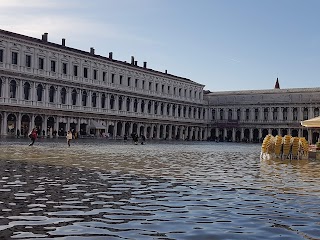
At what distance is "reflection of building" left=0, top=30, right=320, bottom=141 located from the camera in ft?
167

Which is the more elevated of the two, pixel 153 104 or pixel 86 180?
pixel 153 104

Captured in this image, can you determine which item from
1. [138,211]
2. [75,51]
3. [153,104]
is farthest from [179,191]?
[153,104]

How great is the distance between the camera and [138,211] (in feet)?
21.3

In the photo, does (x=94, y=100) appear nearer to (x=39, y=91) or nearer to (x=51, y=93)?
(x=51, y=93)

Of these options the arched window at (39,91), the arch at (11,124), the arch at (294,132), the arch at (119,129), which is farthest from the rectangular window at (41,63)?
the arch at (294,132)

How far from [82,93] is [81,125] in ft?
12.7

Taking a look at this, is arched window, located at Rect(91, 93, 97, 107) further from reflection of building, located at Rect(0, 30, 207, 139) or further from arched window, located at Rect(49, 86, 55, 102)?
arched window, located at Rect(49, 86, 55, 102)

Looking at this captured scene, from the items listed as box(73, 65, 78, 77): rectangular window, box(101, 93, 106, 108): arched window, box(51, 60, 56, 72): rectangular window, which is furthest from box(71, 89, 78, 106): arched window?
box(101, 93, 106, 108): arched window

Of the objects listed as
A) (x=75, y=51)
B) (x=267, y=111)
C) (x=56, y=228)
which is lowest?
(x=56, y=228)

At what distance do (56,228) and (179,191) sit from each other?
370cm

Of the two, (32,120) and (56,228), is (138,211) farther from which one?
(32,120)

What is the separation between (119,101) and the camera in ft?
220

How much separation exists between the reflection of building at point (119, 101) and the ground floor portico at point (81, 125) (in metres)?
0.10

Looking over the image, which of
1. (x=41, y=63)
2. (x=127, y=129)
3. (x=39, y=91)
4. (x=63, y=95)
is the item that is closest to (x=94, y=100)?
(x=63, y=95)
